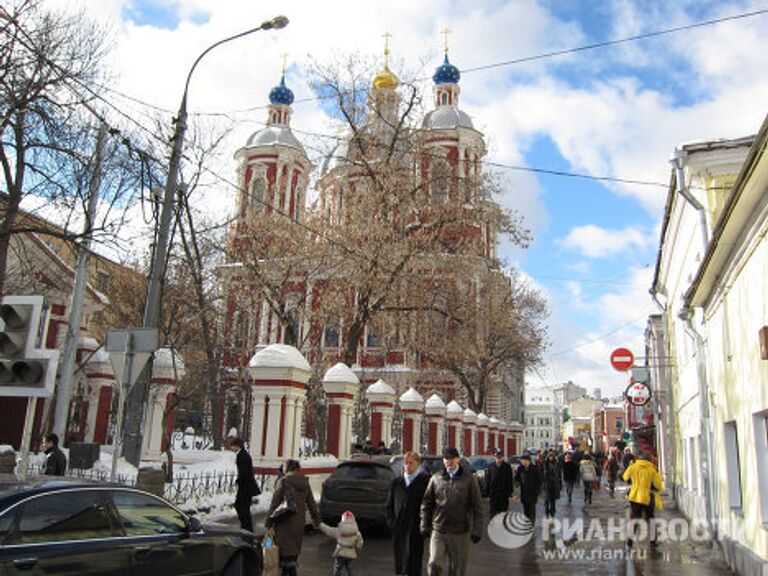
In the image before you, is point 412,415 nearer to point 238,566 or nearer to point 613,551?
point 613,551

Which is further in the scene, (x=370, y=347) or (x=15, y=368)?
(x=370, y=347)

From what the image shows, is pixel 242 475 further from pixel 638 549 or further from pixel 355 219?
pixel 355 219

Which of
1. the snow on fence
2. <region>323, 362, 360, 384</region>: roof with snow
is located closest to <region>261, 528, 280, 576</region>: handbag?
the snow on fence

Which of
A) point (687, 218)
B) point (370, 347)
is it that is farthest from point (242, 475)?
point (370, 347)

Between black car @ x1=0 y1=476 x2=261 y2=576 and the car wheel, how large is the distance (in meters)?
0.01

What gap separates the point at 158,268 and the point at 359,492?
213 inches

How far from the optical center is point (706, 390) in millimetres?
12648

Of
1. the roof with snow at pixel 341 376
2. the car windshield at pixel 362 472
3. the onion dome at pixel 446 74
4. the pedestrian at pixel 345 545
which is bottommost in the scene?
the pedestrian at pixel 345 545

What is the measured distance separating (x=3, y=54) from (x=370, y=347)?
105 feet

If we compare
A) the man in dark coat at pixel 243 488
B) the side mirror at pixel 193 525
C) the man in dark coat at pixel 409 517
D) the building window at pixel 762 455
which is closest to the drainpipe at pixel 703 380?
the building window at pixel 762 455

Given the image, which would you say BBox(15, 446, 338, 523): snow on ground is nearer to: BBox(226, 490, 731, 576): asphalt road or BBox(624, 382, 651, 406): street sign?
BBox(226, 490, 731, 576): asphalt road

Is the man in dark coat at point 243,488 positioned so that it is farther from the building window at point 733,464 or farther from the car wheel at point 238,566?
the building window at point 733,464

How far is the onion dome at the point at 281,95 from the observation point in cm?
5425

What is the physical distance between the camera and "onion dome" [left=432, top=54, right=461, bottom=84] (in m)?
50.1
